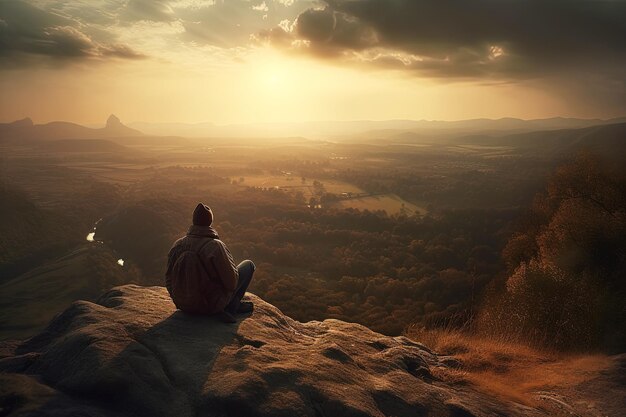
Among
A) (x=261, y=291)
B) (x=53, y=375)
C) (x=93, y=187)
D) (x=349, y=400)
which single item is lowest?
(x=261, y=291)

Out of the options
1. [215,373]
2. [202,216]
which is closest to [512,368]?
[215,373]

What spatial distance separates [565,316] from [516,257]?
19.1 m

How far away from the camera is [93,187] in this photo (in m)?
177

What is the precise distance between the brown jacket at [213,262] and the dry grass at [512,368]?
577cm

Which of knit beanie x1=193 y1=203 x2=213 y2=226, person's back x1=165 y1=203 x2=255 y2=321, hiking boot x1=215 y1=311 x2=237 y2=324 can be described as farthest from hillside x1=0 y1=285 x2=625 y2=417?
knit beanie x1=193 y1=203 x2=213 y2=226

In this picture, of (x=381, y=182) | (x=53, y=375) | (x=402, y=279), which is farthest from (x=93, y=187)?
(x=53, y=375)

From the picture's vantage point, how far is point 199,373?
21.0 ft

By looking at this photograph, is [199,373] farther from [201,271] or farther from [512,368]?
[512,368]

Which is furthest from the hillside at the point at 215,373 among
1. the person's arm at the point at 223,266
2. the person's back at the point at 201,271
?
the person's arm at the point at 223,266

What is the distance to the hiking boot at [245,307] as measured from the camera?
9.73m

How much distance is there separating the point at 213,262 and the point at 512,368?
8.76 metres

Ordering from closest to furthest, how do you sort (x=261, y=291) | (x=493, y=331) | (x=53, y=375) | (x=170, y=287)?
(x=53, y=375) < (x=170, y=287) < (x=493, y=331) < (x=261, y=291)

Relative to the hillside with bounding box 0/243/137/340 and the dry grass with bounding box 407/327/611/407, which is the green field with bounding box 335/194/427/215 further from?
Answer: the dry grass with bounding box 407/327/611/407

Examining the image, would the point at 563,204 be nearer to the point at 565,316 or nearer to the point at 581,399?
the point at 565,316
